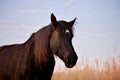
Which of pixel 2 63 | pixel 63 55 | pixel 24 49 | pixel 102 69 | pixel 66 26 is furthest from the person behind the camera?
pixel 102 69

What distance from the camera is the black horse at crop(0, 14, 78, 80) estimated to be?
2.60 meters

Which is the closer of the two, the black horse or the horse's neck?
the black horse

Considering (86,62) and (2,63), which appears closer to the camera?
(2,63)

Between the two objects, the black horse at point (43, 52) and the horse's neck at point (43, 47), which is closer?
the black horse at point (43, 52)

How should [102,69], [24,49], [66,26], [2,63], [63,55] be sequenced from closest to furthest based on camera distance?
[63,55], [66,26], [24,49], [2,63], [102,69]

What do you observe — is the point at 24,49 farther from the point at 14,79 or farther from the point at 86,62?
the point at 86,62

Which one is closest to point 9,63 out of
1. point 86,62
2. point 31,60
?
point 31,60

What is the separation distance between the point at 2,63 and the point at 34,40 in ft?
1.86

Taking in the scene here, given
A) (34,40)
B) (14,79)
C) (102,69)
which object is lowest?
(102,69)

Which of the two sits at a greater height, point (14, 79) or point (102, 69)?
point (14, 79)

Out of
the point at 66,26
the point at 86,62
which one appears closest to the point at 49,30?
the point at 66,26

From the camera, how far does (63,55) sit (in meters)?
2.54

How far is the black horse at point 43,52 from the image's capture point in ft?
8.54

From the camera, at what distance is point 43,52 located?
274cm
